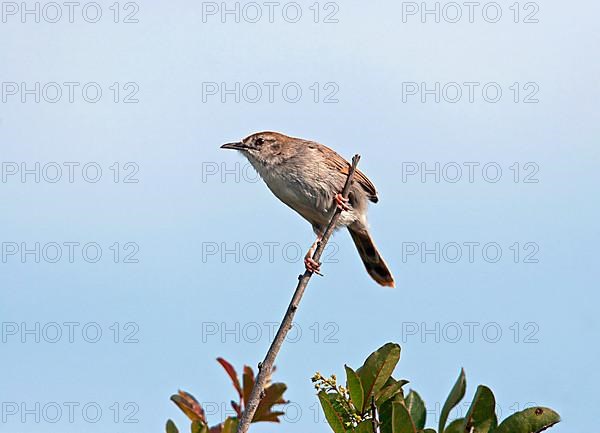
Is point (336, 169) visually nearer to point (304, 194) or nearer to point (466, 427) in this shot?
point (304, 194)

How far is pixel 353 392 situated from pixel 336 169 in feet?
16.5

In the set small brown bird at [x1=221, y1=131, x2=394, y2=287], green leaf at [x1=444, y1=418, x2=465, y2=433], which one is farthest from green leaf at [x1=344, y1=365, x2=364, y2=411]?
small brown bird at [x1=221, y1=131, x2=394, y2=287]

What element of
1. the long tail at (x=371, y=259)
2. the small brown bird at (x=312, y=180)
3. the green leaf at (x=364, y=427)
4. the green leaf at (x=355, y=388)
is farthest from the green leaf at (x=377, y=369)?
the long tail at (x=371, y=259)

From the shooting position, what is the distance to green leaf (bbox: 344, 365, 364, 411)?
122 inches

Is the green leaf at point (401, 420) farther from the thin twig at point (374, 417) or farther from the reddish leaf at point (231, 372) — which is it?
the reddish leaf at point (231, 372)

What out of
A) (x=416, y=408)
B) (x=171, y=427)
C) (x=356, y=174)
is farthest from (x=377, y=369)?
(x=356, y=174)

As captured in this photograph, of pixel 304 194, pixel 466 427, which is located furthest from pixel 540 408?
pixel 304 194

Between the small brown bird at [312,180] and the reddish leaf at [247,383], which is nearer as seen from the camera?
the reddish leaf at [247,383]

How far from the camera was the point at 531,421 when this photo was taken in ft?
9.03

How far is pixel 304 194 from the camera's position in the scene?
776 cm

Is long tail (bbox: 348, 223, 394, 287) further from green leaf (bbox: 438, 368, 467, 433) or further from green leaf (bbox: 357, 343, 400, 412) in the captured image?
green leaf (bbox: 438, 368, 467, 433)

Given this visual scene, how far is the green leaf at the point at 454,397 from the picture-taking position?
9.25 feet

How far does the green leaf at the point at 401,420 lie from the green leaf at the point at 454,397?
178 mm

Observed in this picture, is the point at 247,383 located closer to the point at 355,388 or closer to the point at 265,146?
the point at 355,388
